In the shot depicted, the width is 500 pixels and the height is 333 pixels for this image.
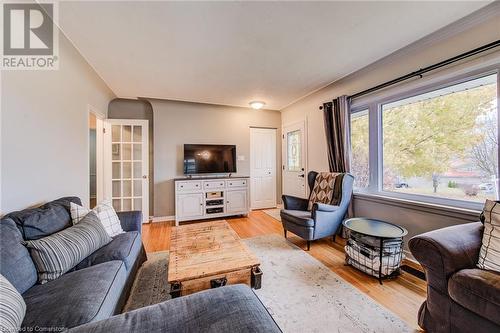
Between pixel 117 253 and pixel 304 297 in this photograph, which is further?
pixel 304 297

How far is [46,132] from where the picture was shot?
1.87 metres

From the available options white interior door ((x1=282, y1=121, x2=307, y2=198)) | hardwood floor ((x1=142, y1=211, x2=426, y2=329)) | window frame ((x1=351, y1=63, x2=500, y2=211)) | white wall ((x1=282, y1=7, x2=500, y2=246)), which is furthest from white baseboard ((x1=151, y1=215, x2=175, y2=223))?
window frame ((x1=351, y1=63, x2=500, y2=211))

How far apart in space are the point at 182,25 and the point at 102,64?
4.69ft

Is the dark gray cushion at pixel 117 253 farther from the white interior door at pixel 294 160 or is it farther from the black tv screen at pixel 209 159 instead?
the white interior door at pixel 294 160

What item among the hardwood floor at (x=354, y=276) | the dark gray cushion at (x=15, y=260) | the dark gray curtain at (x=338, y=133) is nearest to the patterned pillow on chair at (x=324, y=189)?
the dark gray curtain at (x=338, y=133)

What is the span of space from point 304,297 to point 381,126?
234cm

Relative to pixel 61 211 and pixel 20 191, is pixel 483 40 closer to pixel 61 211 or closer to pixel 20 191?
pixel 61 211

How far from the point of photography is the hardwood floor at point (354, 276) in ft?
5.25

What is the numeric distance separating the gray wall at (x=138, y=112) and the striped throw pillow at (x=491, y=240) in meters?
4.39

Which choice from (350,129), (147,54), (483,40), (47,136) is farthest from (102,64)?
(483,40)

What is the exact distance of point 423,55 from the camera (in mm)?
2145

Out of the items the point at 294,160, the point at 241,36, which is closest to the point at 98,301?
the point at 241,36

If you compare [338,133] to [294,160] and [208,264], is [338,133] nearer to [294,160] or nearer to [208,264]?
[294,160]

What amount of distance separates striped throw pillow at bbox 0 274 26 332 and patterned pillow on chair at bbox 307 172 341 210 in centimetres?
281
